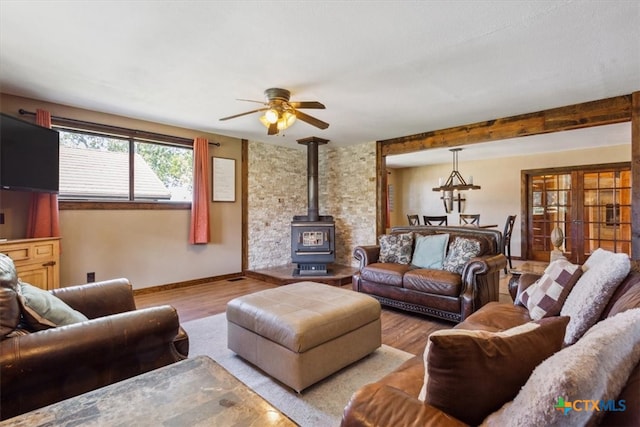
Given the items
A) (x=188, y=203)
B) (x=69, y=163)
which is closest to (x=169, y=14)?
(x=69, y=163)

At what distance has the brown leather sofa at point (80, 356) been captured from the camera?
1186mm

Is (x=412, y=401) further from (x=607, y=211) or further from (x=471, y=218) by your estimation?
(x=607, y=211)

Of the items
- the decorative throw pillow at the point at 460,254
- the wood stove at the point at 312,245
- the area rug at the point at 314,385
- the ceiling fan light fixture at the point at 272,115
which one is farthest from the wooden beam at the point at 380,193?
the area rug at the point at 314,385

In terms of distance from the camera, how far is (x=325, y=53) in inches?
97.3

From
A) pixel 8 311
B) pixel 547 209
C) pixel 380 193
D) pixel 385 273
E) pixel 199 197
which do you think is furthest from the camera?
pixel 547 209

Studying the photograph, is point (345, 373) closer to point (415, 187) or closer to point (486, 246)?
point (486, 246)

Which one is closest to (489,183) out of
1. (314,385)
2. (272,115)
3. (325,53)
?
(272,115)

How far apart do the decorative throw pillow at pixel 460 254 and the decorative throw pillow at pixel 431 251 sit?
0.32 ft

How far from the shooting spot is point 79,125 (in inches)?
149

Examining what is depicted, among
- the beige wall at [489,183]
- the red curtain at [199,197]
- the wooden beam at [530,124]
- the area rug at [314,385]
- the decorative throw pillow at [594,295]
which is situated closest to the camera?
the decorative throw pillow at [594,295]

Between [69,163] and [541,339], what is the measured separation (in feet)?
15.5

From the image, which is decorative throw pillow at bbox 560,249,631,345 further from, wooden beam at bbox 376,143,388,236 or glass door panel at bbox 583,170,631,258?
glass door panel at bbox 583,170,631,258

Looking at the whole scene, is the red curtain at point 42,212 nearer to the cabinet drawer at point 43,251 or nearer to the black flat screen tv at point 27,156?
the black flat screen tv at point 27,156

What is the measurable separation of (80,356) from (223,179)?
4038 mm
